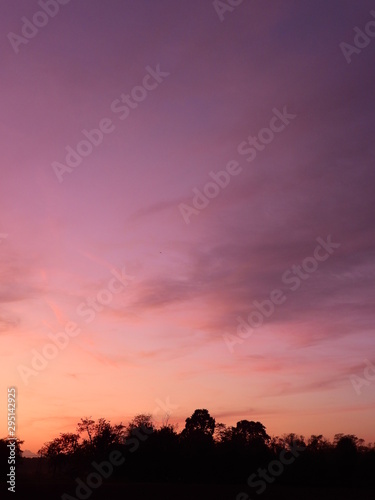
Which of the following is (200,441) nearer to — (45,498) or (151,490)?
(151,490)

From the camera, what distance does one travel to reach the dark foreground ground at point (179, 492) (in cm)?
6725

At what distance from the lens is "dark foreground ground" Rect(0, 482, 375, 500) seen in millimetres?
67250

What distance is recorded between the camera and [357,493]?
2857 inches

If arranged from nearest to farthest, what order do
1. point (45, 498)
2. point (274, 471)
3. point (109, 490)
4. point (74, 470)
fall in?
1. point (45, 498)
2. point (109, 490)
3. point (274, 471)
4. point (74, 470)

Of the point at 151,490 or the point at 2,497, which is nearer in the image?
the point at 2,497

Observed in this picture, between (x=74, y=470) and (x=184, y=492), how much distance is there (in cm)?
4315

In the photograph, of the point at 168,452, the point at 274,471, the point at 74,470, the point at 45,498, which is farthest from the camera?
the point at 74,470

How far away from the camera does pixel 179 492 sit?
234 feet

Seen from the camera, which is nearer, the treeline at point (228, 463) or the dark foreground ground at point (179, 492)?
the dark foreground ground at point (179, 492)

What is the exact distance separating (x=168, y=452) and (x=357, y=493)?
28.6m

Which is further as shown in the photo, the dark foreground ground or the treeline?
the treeline

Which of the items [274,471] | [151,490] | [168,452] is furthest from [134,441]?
[274,471]

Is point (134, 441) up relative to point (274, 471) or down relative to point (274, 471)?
up

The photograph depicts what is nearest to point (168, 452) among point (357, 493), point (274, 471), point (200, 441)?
point (200, 441)
